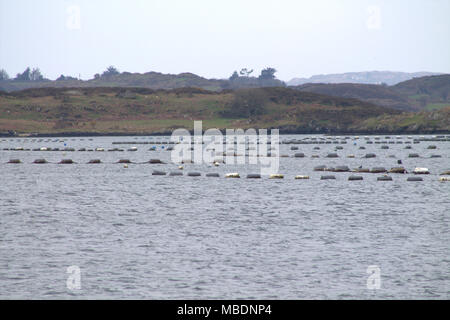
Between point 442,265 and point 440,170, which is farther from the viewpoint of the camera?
point 440,170

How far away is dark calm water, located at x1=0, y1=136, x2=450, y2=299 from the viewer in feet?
92.4

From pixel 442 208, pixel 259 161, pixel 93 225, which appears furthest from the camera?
pixel 259 161

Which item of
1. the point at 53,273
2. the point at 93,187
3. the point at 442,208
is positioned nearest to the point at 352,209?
the point at 442,208

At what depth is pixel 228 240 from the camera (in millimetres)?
38219

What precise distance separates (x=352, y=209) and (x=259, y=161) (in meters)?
63.4

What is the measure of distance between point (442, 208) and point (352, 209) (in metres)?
6.55

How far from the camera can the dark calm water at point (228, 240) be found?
92.4 feet

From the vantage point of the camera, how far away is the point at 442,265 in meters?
31.7
